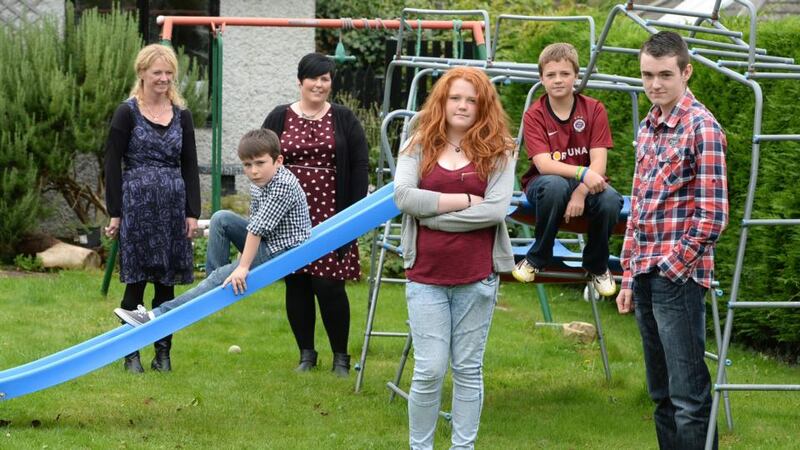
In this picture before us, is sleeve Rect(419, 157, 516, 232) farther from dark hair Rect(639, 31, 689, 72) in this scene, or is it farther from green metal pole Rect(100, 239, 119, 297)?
green metal pole Rect(100, 239, 119, 297)

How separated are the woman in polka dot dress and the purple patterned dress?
67 cm

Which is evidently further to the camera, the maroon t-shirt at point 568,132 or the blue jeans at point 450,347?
the maroon t-shirt at point 568,132

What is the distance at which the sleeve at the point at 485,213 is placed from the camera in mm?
5367

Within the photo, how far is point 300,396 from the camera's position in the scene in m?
7.29

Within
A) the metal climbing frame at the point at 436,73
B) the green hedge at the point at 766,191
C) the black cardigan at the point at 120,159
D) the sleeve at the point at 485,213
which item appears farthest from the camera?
the green hedge at the point at 766,191

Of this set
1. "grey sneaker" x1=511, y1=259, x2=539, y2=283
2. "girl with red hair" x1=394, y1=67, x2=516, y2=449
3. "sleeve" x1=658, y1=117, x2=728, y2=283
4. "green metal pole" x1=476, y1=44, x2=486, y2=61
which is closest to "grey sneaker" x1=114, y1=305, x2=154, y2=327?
"girl with red hair" x1=394, y1=67, x2=516, y2=449

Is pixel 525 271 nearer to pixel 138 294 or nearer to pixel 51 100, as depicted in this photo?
pixel 138 294

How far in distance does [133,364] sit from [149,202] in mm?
985

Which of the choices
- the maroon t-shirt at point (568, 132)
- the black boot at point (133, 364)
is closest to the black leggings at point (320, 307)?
the black boot at point (133, 364)

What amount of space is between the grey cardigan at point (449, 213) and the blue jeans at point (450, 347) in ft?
0.45

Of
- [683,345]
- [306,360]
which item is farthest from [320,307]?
[683,345]

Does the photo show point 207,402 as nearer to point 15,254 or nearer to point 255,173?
point 255,173

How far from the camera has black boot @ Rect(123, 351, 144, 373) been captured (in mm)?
7691

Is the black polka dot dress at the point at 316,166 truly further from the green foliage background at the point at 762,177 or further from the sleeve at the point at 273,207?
the green foliage background at the point at 762,177
